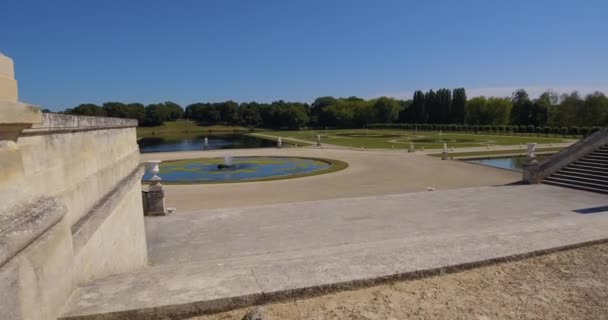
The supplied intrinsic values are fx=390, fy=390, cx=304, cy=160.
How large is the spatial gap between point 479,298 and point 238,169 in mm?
22759

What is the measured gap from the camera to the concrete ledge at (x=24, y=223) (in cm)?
235

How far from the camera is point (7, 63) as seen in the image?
8.68 feet

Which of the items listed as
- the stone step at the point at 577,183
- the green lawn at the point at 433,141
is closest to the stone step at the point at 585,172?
the stone step at the point at 577,183

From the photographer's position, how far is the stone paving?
3.40 metres

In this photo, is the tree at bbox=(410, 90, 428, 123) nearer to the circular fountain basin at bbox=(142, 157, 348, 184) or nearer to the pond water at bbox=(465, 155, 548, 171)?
the pond water at bbox=(465, 155, 548, 171)

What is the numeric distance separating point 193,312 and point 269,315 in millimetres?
623

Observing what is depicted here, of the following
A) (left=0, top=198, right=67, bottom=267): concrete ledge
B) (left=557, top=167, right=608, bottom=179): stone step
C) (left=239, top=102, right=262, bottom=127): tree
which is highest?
(left=239, top=102, right=262, bottom=127): tree

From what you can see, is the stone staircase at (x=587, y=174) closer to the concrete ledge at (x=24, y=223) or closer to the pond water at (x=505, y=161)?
the pond water at (x=505, y=161)

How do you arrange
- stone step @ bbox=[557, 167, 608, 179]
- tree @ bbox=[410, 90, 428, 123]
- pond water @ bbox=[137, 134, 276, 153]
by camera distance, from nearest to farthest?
stone step @ bbox=[557, 167, 608, 179]
pond water @ bbox=[137, 134, 276, 153]
tree @ bbox=[410, 90, 428, 123]

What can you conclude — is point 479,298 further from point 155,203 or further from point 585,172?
point 585,172

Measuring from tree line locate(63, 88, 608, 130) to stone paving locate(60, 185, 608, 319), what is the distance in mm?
65041

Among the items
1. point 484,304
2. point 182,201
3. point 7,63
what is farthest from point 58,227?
point 182,201

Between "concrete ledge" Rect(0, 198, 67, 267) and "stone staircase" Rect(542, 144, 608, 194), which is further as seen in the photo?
"stone staircase" Rect(542, 144, 608, 194)

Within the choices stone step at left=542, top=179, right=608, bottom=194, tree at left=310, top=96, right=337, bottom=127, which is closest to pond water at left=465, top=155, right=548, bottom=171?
stone step at left=542, top=179, right=608, bottom=194
